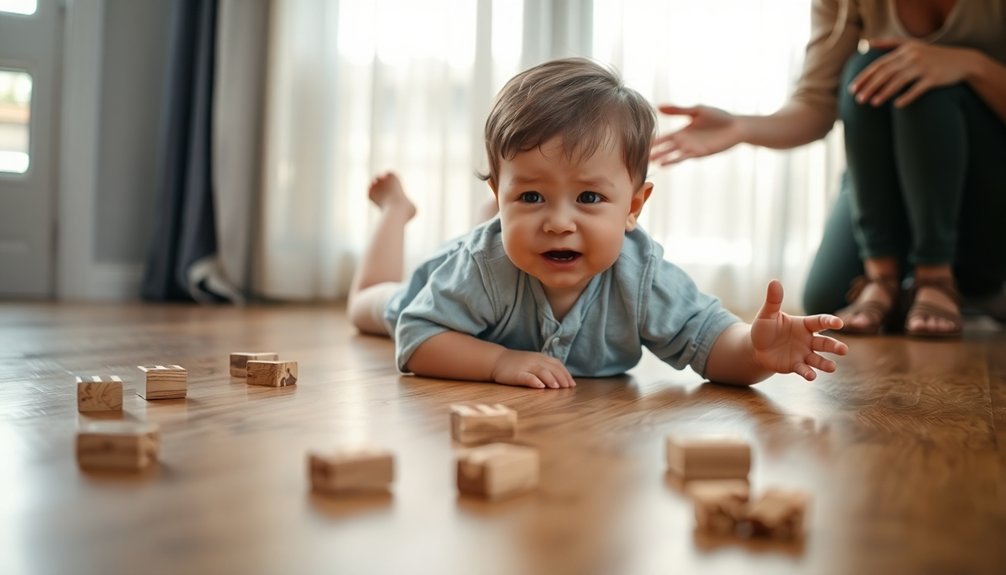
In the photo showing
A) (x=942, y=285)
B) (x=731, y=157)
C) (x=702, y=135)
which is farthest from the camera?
(x=731, y=157)

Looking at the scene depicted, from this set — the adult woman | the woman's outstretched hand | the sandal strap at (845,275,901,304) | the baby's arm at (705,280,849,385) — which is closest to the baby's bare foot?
the woman's outstretched hand

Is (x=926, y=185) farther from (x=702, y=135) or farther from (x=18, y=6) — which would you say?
(x=18, y=6)

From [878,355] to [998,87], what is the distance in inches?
29.2

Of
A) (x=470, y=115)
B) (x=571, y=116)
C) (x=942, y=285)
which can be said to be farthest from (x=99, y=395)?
(x=470, y=115)

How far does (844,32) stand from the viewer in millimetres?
2316

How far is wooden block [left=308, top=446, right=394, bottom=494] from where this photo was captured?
675mm

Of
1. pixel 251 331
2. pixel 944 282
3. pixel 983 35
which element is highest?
pixel 983 35

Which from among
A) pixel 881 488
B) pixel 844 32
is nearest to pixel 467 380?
pixel 881 488

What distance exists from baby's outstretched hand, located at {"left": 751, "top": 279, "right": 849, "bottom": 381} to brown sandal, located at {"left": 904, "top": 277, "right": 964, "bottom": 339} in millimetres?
1065

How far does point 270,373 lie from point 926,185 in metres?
1.53

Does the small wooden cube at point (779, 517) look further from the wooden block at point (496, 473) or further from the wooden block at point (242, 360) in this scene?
the wooden block at point (242, 360)

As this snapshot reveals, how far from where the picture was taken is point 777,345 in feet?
3.86

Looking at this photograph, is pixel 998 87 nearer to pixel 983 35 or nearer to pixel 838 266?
pixel 983 35

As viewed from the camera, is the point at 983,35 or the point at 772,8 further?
the point at 772,8
